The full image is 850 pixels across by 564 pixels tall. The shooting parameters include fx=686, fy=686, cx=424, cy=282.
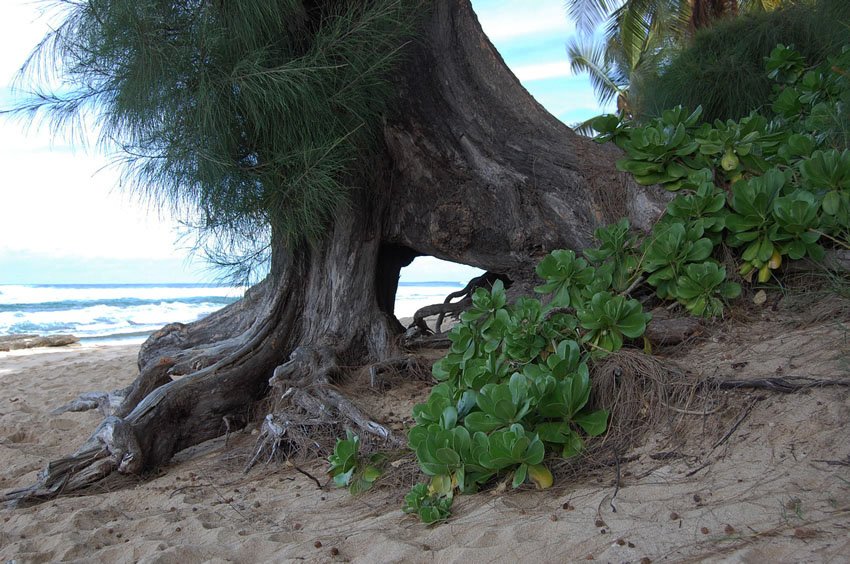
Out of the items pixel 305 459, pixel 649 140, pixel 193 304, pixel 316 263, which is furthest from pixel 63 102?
pixel 193 304

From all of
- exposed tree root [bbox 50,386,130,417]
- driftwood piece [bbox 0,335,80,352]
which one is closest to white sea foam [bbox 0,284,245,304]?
driftwood piece [bbox 0,335,80,352]

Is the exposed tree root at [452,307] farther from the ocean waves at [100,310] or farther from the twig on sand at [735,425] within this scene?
the ocean waves at [100,310]

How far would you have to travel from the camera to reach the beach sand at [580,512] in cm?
178

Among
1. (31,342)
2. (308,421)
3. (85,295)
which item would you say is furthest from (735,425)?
(85,295)

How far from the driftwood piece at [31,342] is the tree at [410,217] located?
24.6ft

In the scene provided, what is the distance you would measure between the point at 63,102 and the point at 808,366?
383 cm

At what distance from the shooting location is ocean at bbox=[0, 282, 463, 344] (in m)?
17.4

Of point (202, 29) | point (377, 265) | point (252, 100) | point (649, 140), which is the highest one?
point (202, 29)

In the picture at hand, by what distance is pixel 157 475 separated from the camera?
3598 millimetres

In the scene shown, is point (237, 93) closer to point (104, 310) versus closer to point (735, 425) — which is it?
point (735, 425)

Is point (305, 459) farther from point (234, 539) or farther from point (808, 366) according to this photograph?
point (808, 366)

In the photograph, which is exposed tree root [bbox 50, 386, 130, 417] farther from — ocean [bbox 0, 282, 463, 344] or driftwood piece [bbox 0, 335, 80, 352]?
ocean [bbox 0, 282, 463, 344]

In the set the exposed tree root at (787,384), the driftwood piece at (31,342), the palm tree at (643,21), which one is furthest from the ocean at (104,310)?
the exposed tree root at (787,384)

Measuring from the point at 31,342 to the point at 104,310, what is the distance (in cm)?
1101
